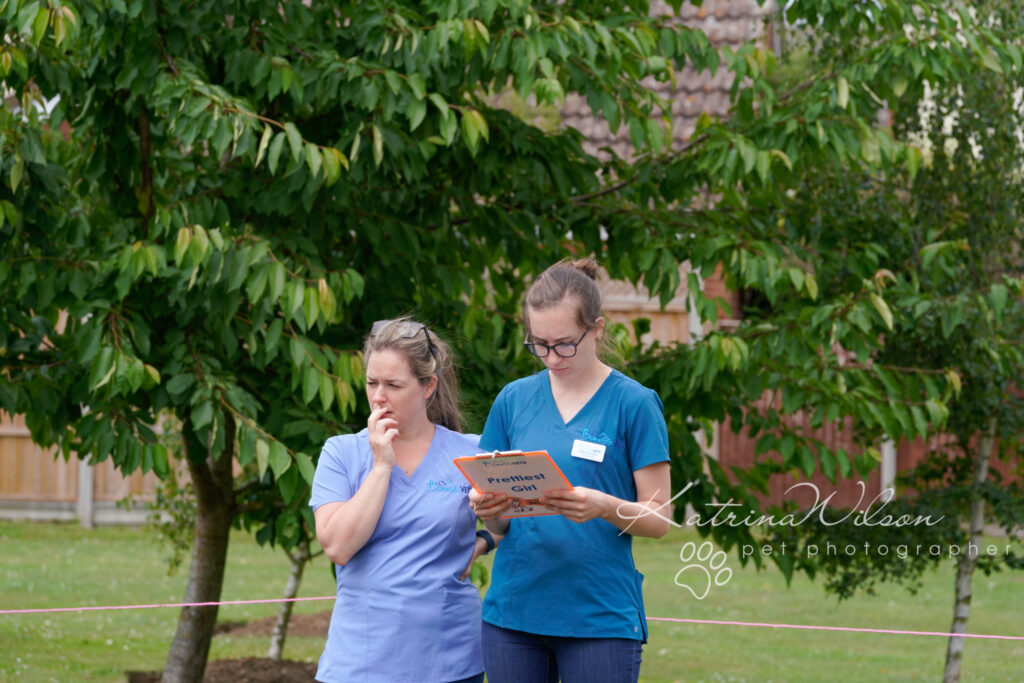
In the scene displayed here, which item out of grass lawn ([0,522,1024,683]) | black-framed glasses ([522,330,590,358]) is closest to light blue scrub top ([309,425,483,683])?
black-framed glasses ([522,330,590,358])

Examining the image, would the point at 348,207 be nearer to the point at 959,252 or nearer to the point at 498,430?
the point at 498,430

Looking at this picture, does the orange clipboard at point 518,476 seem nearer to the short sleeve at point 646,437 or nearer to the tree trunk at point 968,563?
the short sleeve at point 646,437

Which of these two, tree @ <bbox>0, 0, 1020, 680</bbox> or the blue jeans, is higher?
tree @ <bbox>0, 0, 1020, 680</bbox>

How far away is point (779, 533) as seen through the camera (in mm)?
6363

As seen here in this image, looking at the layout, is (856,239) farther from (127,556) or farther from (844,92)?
(127,556)

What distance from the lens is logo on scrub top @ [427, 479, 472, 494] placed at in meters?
2.90

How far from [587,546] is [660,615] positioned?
24.2 ft

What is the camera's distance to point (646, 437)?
9.09 feet

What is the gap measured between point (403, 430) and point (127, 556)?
10.5 m

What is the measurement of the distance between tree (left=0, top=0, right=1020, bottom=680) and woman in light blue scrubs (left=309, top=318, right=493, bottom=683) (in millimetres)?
1191

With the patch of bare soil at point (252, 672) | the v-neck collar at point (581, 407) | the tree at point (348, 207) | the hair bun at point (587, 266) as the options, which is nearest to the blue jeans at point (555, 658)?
the v-neck collar at point (581, 407)

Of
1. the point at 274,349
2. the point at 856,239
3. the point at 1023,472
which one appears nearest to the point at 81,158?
the point at 274,349

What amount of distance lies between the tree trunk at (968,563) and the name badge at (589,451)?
4.60 meters

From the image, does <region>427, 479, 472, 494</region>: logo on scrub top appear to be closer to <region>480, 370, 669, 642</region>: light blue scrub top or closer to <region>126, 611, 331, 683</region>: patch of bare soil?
<region>480, 370, 669, 642</region>: light blue scrub top
